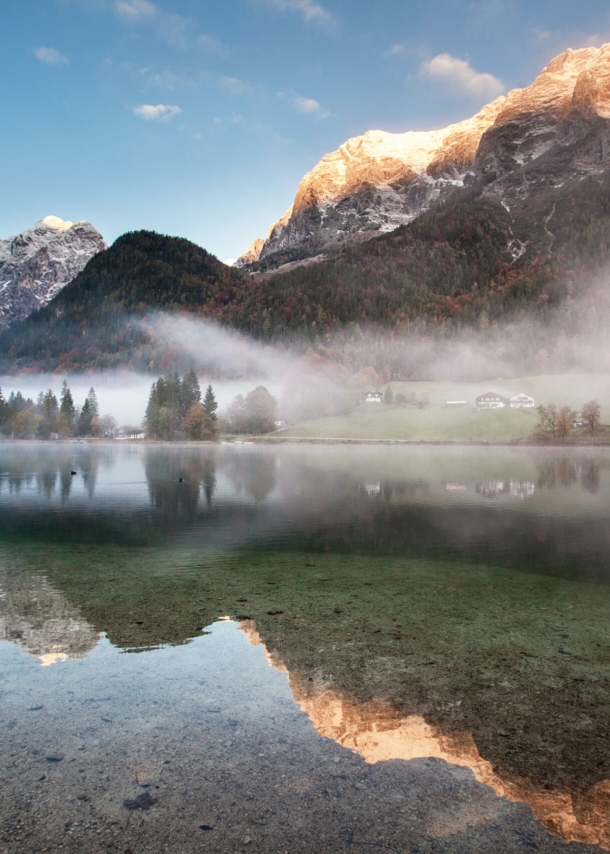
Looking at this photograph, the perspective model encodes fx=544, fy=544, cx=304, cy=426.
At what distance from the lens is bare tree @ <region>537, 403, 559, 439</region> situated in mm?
150000

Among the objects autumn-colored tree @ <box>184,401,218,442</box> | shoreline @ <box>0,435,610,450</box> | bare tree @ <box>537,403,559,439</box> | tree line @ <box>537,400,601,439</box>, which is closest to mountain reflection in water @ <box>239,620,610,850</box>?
shoreline @ <box>0,435,610,450</box>

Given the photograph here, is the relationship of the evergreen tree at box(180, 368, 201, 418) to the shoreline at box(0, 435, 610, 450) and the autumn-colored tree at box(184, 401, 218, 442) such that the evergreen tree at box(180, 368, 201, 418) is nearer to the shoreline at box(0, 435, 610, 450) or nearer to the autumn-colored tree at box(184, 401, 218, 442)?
the autumn-colored tree at box(184, 401, 218, 442)

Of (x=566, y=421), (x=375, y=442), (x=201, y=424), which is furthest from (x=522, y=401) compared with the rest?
(x=201, y=424)

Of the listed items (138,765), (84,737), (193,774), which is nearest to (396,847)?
(193,774)

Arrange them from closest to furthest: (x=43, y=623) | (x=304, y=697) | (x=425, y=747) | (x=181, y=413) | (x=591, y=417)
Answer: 1. (x=425, y=747)
2. (x=304, y=697)
3. (x=43, y=623)
4. (x=591, y=417)
5. (x=181, y=413)

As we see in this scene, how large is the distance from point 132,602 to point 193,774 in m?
10.2

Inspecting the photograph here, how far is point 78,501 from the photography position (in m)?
45.6

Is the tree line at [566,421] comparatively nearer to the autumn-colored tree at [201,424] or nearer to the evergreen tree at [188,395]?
the autumn-colored tree at [201,424]

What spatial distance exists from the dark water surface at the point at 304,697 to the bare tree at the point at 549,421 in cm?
13384

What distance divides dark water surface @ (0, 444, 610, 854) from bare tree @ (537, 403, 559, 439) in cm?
13384

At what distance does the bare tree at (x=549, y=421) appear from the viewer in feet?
492

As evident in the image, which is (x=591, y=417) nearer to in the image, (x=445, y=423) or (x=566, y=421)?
(x=566, y=421)

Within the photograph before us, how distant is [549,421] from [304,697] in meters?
156

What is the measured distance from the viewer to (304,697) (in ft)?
36.4
